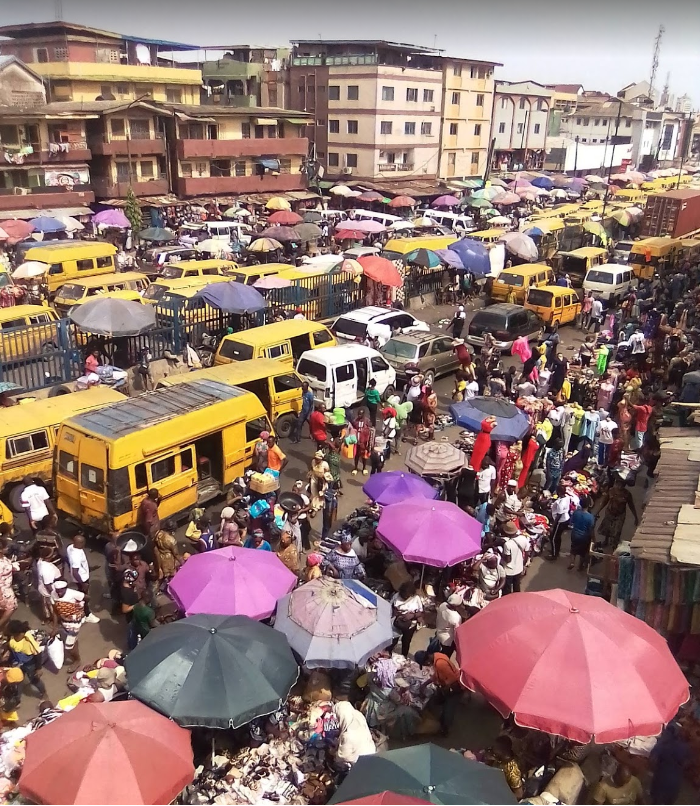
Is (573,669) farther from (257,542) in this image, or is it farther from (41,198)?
(41,198)

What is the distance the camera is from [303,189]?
149 ft

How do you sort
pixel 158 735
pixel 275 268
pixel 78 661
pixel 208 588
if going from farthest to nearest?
pixel 275 268, pixel 78 661, pixel 208 588, pixel 158 735

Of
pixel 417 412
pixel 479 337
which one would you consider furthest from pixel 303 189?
pixel 417 412

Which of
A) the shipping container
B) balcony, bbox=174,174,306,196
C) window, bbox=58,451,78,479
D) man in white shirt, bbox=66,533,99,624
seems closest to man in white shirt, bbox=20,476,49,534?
window, bbox=58,451,78,479

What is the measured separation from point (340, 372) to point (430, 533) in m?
6.54

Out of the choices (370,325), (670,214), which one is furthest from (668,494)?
(670,214)

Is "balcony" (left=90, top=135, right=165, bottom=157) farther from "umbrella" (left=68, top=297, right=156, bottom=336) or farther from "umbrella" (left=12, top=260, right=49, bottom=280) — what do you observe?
"umbrella" (left=68, top=297, right=156, bottom=336)

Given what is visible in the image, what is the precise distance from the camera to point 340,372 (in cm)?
1479

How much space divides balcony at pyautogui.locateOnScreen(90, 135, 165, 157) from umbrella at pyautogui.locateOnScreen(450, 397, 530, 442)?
29.8 meters

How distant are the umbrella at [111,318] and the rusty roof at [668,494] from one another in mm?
11280

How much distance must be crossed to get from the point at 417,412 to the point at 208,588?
7.96m

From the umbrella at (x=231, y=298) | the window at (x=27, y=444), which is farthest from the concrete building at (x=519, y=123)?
the window at (x=27, y=444)

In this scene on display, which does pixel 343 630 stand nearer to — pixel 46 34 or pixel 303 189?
pixel 303 189

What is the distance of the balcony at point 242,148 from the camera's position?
38594mm
